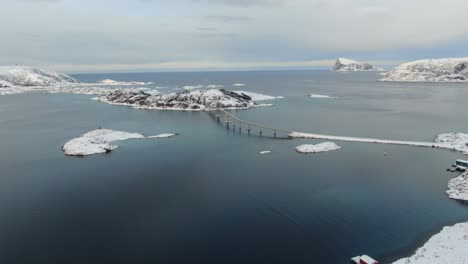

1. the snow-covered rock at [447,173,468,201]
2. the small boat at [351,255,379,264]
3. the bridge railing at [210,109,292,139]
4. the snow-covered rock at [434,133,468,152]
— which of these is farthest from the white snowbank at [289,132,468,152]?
the small boat at [351,255,379,264]

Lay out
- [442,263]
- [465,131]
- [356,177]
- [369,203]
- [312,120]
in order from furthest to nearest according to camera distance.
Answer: [312,120], [465,131], [356,177], [369,203], [442,263]

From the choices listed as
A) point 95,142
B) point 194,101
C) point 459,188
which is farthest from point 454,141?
point 194,101

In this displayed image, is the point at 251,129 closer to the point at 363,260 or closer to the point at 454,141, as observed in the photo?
the point at 454,141

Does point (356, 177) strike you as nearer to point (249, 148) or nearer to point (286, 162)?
point (286, 162)

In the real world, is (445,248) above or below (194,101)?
below

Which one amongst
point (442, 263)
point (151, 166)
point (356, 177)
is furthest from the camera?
point (151, 166)

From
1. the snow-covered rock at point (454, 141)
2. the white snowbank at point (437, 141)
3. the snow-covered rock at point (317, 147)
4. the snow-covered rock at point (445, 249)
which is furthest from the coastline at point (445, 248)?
the white snowbank at point (437, 141)

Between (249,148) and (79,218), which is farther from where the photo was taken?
(249,148)

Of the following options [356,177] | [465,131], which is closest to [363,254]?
[356,177]
